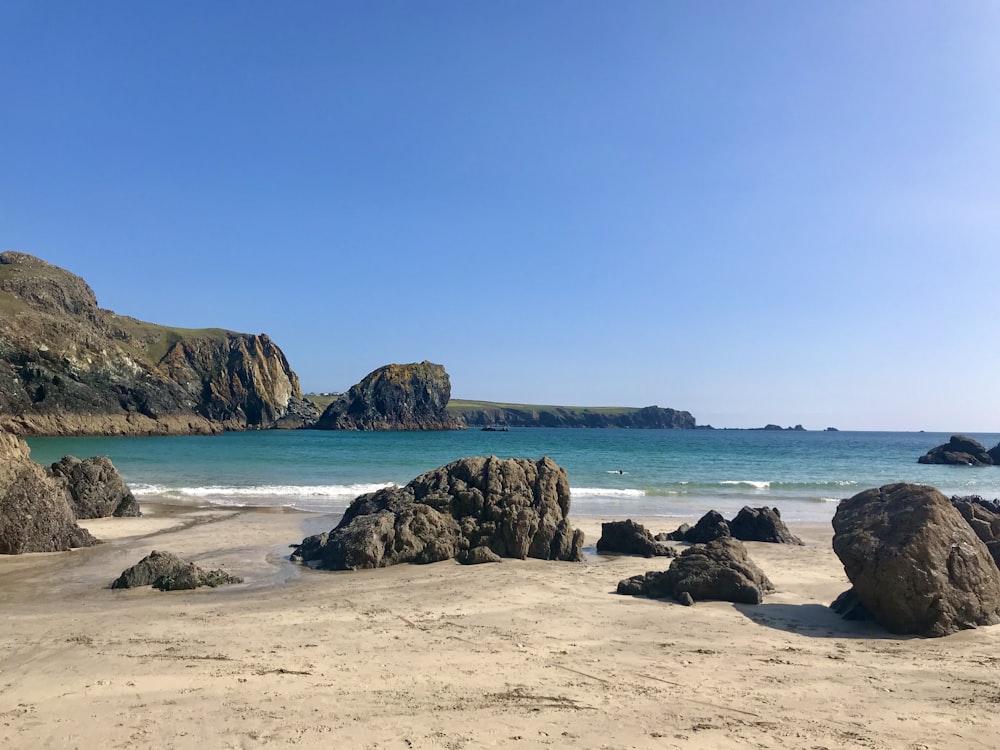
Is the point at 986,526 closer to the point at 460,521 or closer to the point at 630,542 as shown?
the point at 630,542

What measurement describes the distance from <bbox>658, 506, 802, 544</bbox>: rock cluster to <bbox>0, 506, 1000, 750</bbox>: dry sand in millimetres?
5331

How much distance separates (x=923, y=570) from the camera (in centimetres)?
846

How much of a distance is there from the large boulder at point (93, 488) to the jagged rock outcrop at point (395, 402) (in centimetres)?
10264

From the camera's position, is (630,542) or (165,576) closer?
(165,576)

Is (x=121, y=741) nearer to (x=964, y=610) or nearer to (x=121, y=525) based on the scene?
(x=964, y=610)

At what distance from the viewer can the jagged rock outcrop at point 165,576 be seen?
35.6ft

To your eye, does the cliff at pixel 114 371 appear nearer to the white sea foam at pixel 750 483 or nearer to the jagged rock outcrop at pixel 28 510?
the jagged rock outcrop at pixel 28 510

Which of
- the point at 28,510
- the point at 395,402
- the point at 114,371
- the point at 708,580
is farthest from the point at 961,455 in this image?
the point at 114,371

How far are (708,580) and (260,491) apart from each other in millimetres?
23324

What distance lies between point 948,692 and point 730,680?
208 centimetres

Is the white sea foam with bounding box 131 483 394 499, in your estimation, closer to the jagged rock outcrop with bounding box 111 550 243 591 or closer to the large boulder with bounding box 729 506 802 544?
the large boulder with bounding box 729 506 802 544

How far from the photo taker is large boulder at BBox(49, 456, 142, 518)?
19125 millimetres

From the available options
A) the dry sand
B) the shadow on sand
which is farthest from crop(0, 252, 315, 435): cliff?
the shadow on sand

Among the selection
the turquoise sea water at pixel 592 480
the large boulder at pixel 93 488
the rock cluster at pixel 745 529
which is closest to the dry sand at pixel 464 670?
the rock cluster at pixel 745 529
